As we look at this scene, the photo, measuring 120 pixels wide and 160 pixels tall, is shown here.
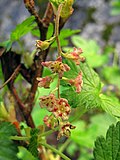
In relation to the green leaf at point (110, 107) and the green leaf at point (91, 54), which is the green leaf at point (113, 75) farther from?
the green leaf at point (110, 107)

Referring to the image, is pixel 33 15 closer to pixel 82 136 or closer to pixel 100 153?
pixel 100 153

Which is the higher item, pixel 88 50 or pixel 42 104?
pixel 42 104

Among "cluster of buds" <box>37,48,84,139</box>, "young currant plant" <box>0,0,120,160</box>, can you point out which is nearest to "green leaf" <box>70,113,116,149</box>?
"young currant plant" <box>0,0,120,160</box>

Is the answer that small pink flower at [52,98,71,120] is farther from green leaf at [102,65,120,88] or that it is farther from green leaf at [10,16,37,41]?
green leaf at [102,65,120,88]

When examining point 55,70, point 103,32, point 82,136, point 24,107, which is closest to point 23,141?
point 24,107

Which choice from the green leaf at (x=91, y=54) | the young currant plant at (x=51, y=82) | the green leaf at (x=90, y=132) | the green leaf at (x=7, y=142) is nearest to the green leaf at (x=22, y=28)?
the young currant plant at (x=51, y=82)

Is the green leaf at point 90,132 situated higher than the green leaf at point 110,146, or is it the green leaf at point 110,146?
the green leaf at point 110,146

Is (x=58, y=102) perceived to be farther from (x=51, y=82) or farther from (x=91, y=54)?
(x=91, y=54)
